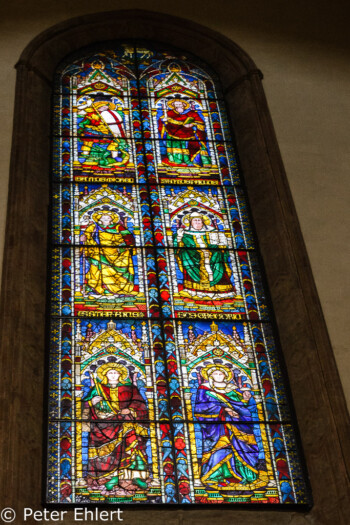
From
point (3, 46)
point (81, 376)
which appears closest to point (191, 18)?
point (3, 46)

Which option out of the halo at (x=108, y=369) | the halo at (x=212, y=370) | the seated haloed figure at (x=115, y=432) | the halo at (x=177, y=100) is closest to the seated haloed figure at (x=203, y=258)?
the halo at (x=212, y=370)

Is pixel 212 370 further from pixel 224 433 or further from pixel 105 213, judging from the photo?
pixel 105 213

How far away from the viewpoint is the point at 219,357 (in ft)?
20.2

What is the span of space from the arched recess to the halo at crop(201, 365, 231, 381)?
1.25 ft

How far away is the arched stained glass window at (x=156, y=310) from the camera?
5.58 meters

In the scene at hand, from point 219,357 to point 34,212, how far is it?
162 cm

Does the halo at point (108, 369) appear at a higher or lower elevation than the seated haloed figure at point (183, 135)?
lower

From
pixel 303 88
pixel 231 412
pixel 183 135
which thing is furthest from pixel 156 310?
pixel 303 88

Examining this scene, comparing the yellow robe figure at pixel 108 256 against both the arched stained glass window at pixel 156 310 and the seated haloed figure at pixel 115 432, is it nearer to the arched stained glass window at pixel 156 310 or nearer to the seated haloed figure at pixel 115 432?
the arched stained glass window at pixel 156 310

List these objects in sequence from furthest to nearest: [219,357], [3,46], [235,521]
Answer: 1. [3,46]
2. [219,357]
3. [235,521]

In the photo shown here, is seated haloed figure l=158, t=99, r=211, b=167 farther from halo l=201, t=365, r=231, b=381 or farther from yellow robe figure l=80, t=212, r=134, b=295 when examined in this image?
halo l=201, t=365, r=231, b=381

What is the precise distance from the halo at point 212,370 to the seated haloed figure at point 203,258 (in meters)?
0.58

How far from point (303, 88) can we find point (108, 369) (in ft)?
10.3

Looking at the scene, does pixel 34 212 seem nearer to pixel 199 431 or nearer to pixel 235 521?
pixel 199 431
